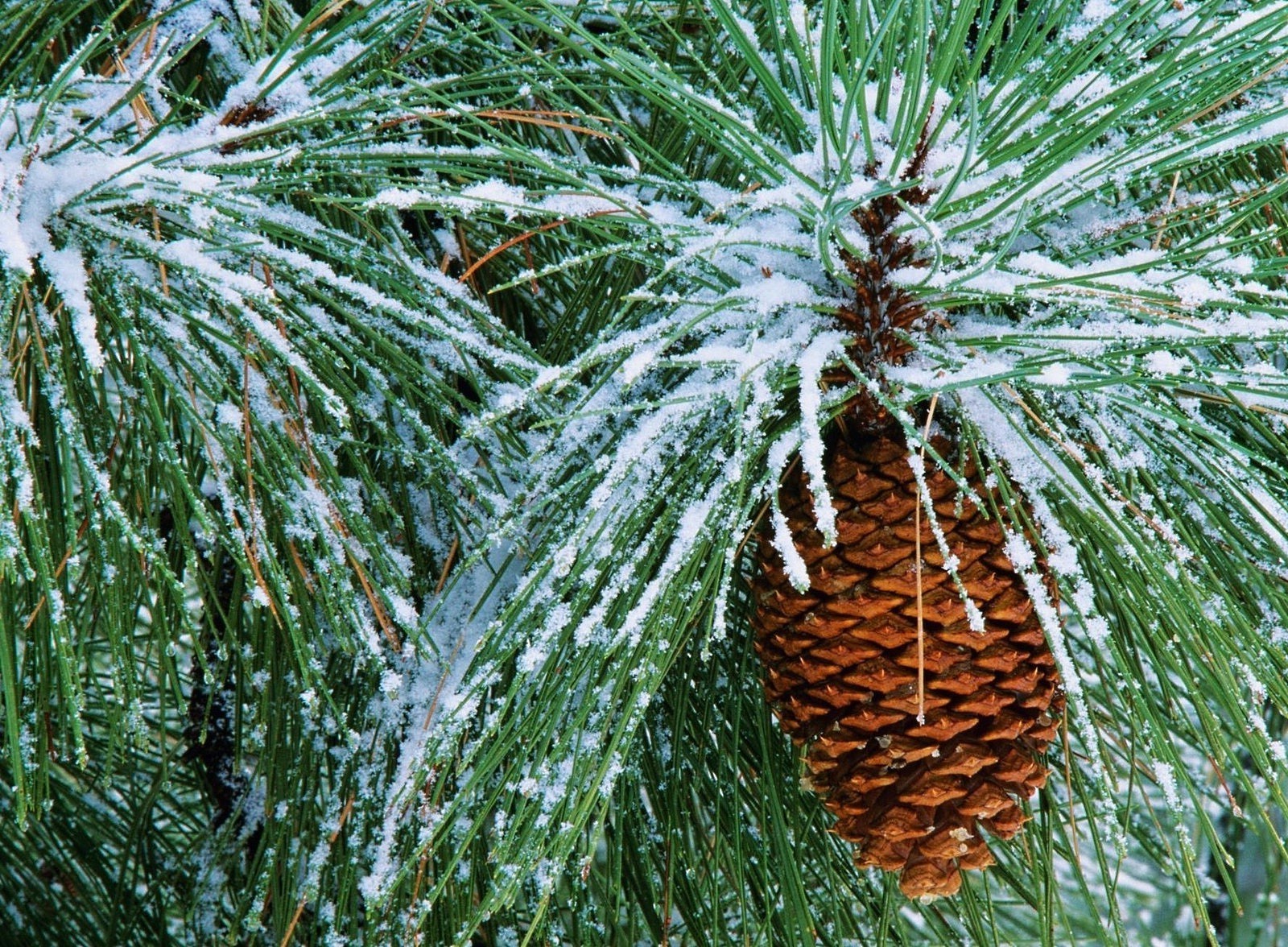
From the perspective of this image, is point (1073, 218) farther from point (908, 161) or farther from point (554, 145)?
point (554, 145)

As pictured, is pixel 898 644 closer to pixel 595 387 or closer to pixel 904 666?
pixel 904 666

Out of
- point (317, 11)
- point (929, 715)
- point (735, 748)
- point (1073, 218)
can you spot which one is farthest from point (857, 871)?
point (317, 11)

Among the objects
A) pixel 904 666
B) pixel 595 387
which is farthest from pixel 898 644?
pixel 595 387

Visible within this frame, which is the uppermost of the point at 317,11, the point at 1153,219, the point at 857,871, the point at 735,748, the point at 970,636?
the point at 317,11

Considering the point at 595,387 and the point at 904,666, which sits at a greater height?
the point at 595,387

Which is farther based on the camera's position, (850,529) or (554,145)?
(554,145)
